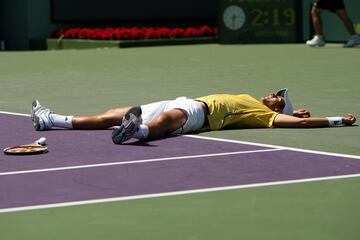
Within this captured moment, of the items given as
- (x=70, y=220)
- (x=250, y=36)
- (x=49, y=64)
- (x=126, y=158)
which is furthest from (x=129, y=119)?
(x=250, y=36)

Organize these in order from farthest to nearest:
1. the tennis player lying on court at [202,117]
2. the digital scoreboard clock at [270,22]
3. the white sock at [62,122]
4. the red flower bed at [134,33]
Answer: the digital scoreboard clock at [270,22], the red flower bed at [134,33], the white sock at [62,122], the tennis player lying on court at [202,117]

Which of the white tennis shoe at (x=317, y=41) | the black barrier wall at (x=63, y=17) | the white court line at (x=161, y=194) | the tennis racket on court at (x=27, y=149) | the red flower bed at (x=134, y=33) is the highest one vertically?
the black barrier wall at (x=63, y=17)

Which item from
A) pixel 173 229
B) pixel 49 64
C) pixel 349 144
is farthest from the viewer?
pixel 49 64

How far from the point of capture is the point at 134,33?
2422cm

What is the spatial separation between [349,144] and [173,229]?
11.2 feet

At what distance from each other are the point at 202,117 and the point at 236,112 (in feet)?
1.16

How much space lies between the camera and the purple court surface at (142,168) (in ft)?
21.8

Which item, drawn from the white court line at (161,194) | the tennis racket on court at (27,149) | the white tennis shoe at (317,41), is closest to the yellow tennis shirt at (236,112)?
the tennis racket on court at (27,149)

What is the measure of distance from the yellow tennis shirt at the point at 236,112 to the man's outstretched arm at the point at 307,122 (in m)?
0.08

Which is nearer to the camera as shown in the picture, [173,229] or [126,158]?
[173,229]

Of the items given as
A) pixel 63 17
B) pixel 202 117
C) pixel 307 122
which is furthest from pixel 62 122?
pixel 63 17

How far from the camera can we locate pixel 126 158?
26.0 ft

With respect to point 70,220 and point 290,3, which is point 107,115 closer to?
point 70,220

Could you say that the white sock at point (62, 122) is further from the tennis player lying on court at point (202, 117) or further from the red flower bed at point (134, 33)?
the red flower bed at point (134, 33)
